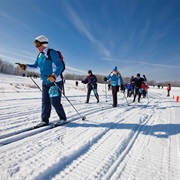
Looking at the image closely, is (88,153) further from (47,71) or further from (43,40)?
(43,40)

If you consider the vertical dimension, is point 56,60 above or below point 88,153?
above

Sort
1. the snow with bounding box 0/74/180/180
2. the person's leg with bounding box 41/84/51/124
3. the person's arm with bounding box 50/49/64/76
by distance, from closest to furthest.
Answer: the snow with bounding box 0/74/180/180 → the person's arm with bounding box 50/49/64/76 → the person's leg with bounding box 41/84/51/124

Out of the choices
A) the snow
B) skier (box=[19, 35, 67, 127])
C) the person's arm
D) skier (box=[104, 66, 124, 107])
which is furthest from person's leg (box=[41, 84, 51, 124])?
skier (box=[104, 66, 124, 107])

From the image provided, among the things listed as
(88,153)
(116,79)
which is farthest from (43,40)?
(116,79)

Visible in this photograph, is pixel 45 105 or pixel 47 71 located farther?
pixel 45 105

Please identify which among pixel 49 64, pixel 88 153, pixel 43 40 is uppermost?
pixel 43 40

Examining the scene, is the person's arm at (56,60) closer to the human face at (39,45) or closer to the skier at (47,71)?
the skier at (47,71)

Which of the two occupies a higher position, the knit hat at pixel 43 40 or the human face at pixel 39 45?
the knit hat at pixel 43 40

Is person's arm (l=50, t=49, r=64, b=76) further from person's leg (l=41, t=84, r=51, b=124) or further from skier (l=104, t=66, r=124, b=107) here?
skier (l=104, t=66, r=124, b=107)

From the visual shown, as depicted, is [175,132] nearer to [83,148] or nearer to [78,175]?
[83,148]

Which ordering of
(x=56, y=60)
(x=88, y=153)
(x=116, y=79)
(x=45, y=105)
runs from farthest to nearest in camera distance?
(x=116, y=79), (x=45, y=105), (x=56, y=60), (x=88, y=153)

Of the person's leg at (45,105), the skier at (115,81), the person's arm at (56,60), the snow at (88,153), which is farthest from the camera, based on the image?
the skier at (115,81)

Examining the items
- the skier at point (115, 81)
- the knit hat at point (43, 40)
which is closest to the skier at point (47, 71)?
the knit hat at point (43, 40)

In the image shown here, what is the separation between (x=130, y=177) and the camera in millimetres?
1646
